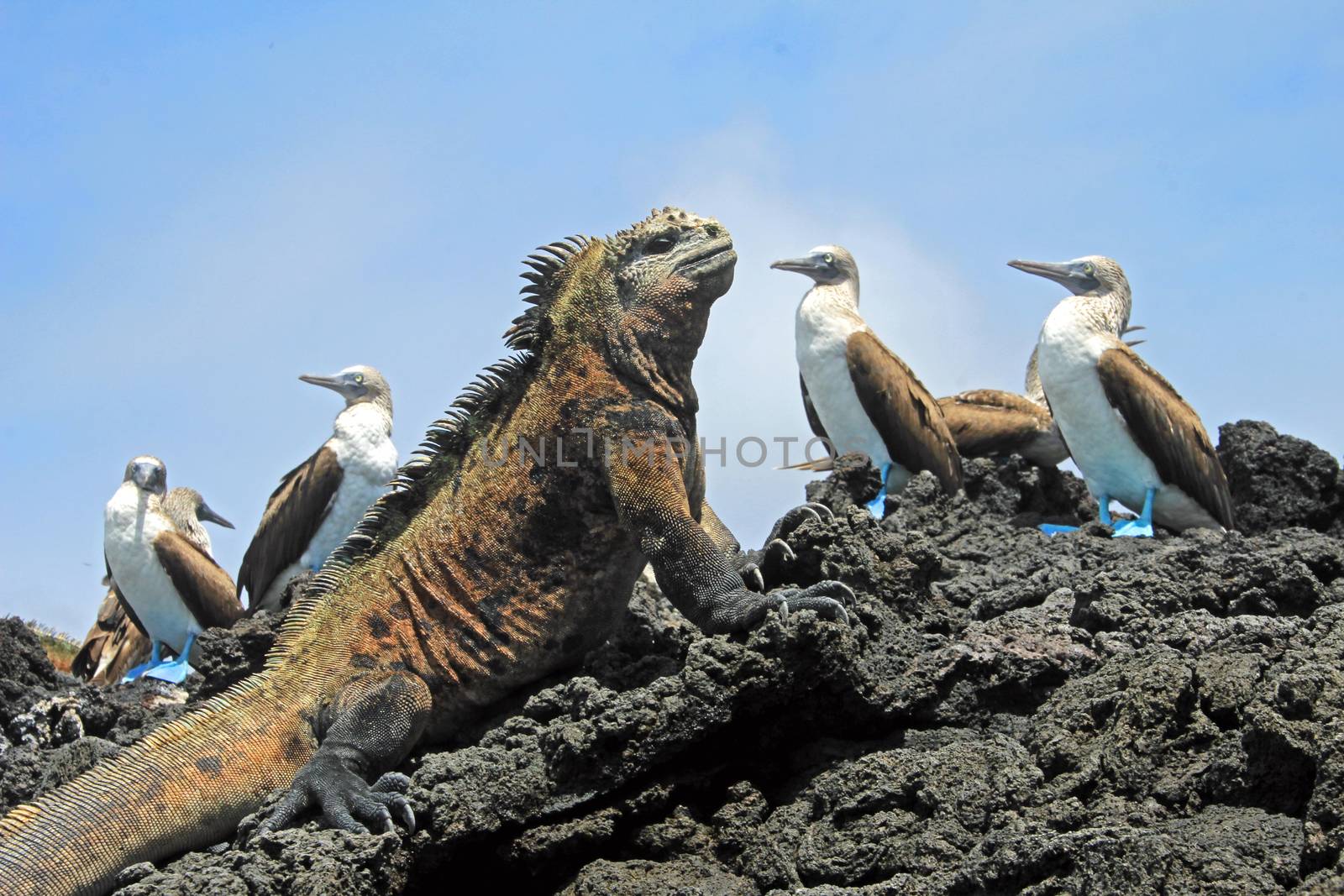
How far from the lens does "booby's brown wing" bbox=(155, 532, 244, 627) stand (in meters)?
15.5

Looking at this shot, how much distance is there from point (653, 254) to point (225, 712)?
2806 mm

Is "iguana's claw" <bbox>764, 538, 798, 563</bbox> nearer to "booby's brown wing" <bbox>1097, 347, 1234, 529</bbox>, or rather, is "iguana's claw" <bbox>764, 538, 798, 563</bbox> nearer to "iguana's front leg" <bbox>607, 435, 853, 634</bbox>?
"iguana's front leg" <bbox>607, 435, 853, 634</bbox>

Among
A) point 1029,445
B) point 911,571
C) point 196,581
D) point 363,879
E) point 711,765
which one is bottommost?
point 363,879

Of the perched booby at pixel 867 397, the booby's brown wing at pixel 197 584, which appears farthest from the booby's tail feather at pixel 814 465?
the booby's brown wing at pixel 197 584

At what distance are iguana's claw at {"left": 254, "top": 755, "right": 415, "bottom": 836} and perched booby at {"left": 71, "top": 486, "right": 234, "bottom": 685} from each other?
947 centimetres

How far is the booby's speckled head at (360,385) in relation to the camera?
56.3 ft

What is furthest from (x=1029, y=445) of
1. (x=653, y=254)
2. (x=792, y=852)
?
(x=792, y=852)

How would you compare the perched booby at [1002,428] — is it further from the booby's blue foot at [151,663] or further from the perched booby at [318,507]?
the booby's blue foot at [151,663]

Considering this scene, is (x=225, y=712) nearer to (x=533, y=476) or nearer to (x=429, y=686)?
(x=429, y=686)

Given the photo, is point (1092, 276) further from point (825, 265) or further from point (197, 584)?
point (197, 584)

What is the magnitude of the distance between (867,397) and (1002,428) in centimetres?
177

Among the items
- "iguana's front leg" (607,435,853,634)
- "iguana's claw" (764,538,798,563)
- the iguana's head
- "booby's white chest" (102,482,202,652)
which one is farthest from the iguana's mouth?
"booby's white chest" (102,482,202,652)

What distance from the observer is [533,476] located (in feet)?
25.6

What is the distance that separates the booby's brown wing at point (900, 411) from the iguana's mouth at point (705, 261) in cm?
634
